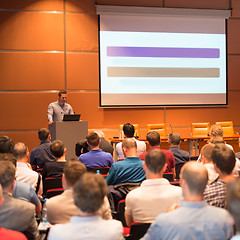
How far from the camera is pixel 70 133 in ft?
22.4

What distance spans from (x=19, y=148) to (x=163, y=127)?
536 centimetres

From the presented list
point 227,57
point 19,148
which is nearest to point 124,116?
point 227,57

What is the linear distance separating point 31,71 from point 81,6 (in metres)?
2.11

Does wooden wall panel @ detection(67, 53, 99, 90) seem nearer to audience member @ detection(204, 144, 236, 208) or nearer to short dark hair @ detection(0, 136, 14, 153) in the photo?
short dark hair @ detection(0, 136, 14, 153)

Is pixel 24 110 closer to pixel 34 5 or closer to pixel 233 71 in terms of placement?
pixel 34 5

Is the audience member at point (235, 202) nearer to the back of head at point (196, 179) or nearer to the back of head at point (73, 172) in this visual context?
the back of head at point (196, 179)

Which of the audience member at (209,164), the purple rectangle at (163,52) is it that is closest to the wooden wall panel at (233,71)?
the purple rectangle at (163,52)

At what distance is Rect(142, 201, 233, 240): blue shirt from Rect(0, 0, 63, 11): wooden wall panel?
26.1 ft

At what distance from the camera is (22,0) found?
862 cm

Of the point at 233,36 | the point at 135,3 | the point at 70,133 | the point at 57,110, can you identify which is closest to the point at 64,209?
the point at 70,133

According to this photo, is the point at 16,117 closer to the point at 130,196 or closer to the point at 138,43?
the point at 138,43

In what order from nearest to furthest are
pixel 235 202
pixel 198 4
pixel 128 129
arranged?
pixel 235 202 < pixel 128 129 < pixel 198 4

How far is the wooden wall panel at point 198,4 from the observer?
9398mm

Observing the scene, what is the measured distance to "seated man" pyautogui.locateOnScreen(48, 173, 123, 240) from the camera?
1724 millimetres
